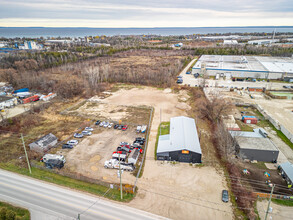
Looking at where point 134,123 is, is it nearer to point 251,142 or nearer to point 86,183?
point 86,183

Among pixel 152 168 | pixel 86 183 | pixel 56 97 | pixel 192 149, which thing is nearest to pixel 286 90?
pixel 192 149

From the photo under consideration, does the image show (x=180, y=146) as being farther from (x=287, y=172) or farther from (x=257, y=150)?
(x=287, y=172)

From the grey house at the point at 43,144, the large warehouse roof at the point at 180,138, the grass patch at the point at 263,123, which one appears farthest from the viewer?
the grass patch at the point at 263,123

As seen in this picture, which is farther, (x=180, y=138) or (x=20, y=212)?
(x=180, y=138)

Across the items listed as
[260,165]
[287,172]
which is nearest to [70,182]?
[260,165]

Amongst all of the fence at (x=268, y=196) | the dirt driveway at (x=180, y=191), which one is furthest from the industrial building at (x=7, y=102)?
the fence at (x=268, y=196)

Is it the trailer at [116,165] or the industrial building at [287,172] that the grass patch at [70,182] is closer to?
the trailer at [116,165]

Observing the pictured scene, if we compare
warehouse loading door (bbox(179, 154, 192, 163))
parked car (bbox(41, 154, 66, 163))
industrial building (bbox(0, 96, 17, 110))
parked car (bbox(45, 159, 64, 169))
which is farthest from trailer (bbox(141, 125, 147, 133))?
industrial building (bbox(0, 96, 17, 110))
